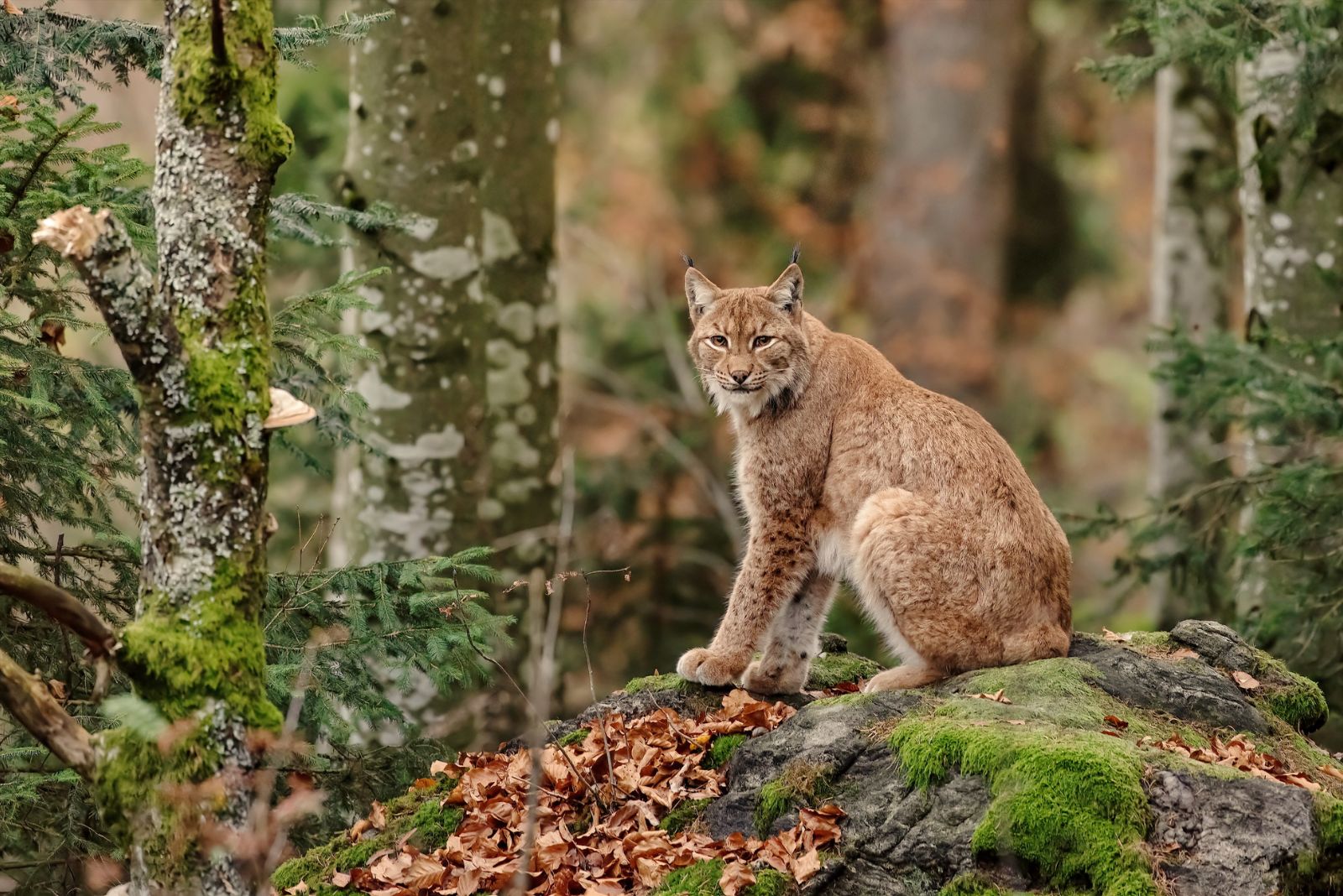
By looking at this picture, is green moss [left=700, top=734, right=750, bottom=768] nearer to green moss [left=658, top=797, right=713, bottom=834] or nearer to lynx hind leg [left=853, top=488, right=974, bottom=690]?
green moss [left=658, top=797, right=713, bottom=834]

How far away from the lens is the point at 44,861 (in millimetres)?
4605

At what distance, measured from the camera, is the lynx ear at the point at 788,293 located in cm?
564

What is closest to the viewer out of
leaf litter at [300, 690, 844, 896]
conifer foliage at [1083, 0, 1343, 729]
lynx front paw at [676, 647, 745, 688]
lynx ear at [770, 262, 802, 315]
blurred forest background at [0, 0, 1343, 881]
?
leaf litter at [300, 690, 844, 896]

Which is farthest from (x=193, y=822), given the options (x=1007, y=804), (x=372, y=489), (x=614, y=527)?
(x=614, y=527)

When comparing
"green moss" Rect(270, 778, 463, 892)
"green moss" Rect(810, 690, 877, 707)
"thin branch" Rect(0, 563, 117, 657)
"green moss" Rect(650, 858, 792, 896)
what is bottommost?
"green moss" Rect(270, 778, 463, 892)

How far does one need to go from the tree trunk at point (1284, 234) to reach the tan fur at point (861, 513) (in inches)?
131

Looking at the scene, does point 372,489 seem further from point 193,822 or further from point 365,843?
point 193,822

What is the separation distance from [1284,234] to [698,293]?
4411mm

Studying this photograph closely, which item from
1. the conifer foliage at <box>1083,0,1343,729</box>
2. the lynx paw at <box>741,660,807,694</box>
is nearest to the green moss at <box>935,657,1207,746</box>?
the lynx paw at <box>741,660,807,694</box>

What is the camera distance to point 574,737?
17.4 ft

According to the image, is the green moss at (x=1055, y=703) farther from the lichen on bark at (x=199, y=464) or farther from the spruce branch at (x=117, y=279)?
the spruce branch at (x=117, y=279)

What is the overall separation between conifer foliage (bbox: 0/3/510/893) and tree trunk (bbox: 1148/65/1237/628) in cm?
745

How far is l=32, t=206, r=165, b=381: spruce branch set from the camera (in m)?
3.35

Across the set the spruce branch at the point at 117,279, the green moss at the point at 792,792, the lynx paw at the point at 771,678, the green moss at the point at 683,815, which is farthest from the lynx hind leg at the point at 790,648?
the spruce branch at the point at 117,279
